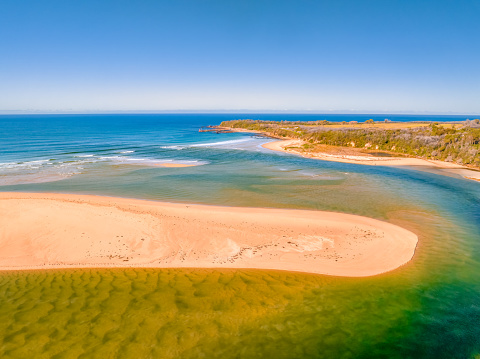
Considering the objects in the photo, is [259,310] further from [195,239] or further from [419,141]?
[419,141]

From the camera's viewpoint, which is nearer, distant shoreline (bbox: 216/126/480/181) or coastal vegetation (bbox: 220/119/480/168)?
distant shoreline (bbox: 216/126/480/181)

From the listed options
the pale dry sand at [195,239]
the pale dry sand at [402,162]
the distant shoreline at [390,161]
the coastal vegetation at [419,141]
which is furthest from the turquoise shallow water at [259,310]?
the coastal vegetation at [419,141]

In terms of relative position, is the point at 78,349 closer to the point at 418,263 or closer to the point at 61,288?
the point at 61,288

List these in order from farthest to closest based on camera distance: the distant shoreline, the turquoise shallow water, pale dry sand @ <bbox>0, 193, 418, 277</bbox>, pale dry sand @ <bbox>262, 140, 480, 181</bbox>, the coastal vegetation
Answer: the coastal vegetation, the distant shoreline, pale dry sand @ <bbox>262, 140, 480, 181</bbox>, pale dry sand @ <bbox>0, 193, 418, 277</bbox>, the turquoise shallow water

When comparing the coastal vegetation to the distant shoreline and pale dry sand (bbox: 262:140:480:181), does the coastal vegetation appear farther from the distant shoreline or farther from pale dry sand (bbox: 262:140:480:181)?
pale dry sand (bbox: 262:140:480:181)

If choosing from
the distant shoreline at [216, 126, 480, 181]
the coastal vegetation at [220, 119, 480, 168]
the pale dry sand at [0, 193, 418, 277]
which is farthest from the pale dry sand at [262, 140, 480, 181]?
the pale dry sand at [0, 193, 418, 277]

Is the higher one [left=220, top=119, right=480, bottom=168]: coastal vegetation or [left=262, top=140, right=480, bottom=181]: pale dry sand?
[left=220, top=119, right=480, bottom=168]: coastal vegetation

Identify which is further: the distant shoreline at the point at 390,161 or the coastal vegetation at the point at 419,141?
the coastal vegetation at the point at 419,141

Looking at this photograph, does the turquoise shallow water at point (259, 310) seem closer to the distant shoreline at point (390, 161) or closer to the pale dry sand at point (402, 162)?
the pale dry sand at point (402, 162)

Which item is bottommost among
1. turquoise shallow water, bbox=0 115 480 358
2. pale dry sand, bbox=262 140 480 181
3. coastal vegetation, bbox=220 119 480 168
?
turquoise shallow water, bbox=0 115 480 358

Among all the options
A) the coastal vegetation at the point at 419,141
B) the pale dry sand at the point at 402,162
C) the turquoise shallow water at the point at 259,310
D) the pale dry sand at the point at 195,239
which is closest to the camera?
the turquoise shallow water at the point at 259,310
